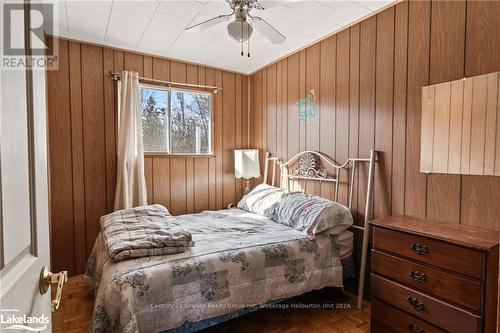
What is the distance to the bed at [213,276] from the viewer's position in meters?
1.54

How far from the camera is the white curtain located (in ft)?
9.87

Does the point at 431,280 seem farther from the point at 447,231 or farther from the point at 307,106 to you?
the point at 307,106

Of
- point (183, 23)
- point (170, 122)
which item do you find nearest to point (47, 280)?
point (183, 23)

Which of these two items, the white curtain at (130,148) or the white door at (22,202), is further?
the white curtain at (130,148)

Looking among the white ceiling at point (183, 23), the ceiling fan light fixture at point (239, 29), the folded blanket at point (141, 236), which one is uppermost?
the white ceiling at point (183, 23)

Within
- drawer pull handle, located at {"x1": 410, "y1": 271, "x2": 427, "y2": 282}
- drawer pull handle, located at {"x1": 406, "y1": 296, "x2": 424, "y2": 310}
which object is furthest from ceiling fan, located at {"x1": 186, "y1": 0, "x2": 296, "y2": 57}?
drawer pull handle, located at {"x1": 406, "y1": 296, "x2": 424, "y2": 310}

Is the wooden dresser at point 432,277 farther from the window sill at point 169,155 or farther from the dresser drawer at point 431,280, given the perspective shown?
the window sill at point 169,155

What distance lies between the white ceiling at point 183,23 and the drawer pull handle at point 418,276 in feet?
6.54

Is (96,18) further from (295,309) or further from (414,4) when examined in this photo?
(295,309)

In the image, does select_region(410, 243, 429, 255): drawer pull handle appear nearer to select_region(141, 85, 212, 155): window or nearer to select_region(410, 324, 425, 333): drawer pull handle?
select_region(410, 324, 425, 333): drawer pull handle

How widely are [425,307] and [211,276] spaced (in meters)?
1.30

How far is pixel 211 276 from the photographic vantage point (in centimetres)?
178

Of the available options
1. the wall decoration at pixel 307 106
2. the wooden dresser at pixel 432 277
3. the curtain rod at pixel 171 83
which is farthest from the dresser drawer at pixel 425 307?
the curtain rod at pixel 171 83

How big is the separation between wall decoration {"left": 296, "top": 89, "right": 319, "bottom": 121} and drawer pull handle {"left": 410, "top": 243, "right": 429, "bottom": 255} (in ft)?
5.51
